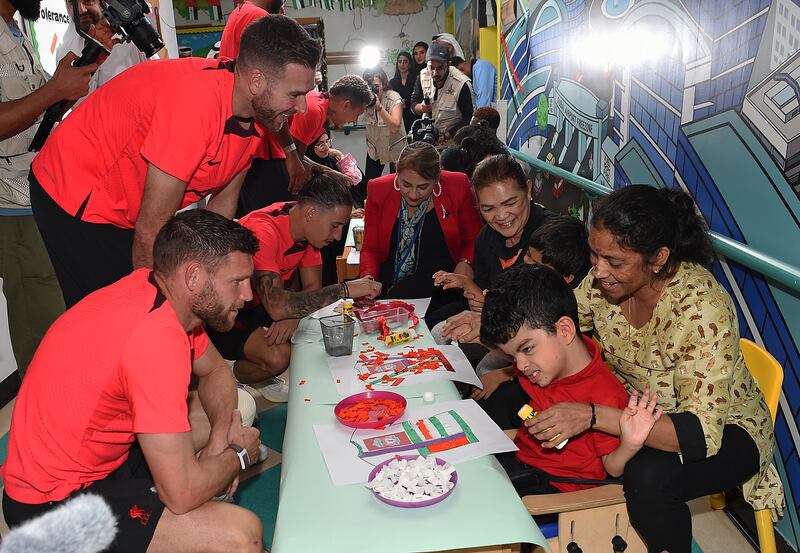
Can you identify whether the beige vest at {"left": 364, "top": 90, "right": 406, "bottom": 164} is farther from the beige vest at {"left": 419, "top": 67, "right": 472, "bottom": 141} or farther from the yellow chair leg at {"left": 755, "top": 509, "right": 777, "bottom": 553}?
the yellow chair leg at {"left": 755, "top": 509, "right": 777, "bottom": 553}

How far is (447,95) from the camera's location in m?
6.47

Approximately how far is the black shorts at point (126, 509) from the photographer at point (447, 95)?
517 centimetres

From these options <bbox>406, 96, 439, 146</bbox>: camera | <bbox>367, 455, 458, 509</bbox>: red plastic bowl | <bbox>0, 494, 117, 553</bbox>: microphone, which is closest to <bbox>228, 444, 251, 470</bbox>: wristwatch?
<bbox>0, 494, 117, 553</bbox>: microphone

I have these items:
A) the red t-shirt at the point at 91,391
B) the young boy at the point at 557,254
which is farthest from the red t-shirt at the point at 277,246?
the red t-shirt at the point at 91,391

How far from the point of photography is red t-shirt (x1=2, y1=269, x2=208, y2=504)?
1.44m

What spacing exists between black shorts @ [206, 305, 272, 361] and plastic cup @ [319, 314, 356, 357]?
100 centimetres

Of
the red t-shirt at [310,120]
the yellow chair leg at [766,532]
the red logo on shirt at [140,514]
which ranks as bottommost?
the yellow chair leg at [766,532]

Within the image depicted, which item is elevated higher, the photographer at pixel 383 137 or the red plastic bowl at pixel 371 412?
the photographer at pixel 383 137

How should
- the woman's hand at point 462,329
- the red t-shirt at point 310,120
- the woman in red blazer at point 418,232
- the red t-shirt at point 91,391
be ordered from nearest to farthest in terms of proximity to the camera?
the red t-shirt at point 91,391 → the woman's hand at point 462,329 → the woman in red blazer at point 418,232 → the red t-shirt at point 310,120

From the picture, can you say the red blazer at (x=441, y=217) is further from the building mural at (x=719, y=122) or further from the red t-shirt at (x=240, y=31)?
the building mural at (x=719, y=122)

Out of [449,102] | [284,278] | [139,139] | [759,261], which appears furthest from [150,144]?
[449,102]

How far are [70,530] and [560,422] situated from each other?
1.06 meters

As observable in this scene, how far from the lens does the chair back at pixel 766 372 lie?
1.74 m

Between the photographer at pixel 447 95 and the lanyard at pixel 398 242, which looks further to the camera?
the photographer at pixel 447 95
